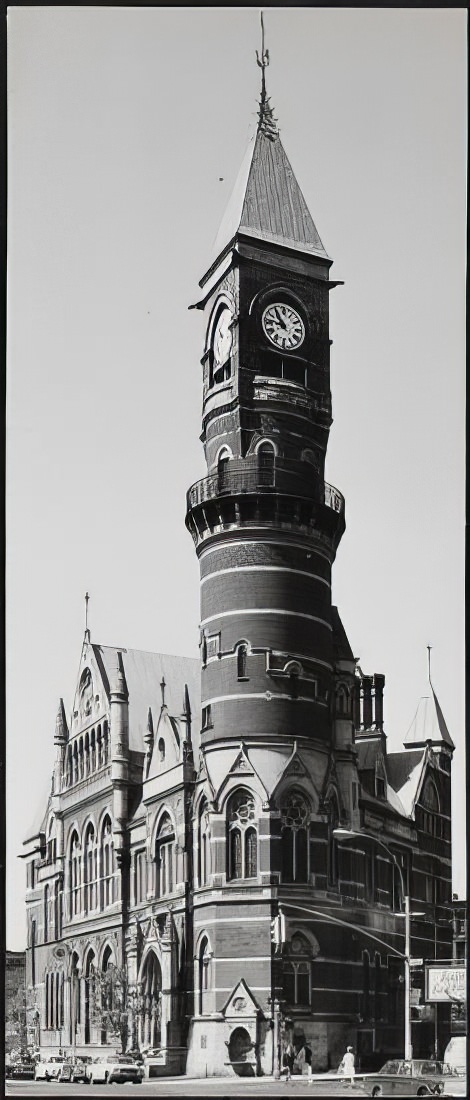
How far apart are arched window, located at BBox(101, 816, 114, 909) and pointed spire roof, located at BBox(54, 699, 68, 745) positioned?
211 centimetres

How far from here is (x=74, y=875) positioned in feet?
124

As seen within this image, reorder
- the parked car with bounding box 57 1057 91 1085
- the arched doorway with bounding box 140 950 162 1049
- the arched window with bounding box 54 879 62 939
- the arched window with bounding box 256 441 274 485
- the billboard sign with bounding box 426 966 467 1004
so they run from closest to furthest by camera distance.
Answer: the billboard sign with bounding box 426 966 467 1004
the arched doorway with bounding box 140 950 162 1049
the parked car with bounding box 57 1057 91 1085
the arched window with bounding box 256 441 274 485
the arched window with bounding box 54 879 62 939

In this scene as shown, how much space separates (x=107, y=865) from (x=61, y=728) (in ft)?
10.7

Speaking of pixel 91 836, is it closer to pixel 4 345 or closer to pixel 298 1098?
pixel 298 1098

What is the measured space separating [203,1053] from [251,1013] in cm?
136

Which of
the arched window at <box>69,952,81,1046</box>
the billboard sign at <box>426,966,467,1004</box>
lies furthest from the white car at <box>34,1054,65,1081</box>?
the billboard sign at <box>426,966,467,1004</box>

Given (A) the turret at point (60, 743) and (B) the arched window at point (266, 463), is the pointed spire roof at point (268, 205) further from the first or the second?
(A) the turret at point (60, 743)

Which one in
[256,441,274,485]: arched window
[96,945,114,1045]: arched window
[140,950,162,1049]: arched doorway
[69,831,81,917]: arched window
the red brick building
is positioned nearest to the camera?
the red brick building

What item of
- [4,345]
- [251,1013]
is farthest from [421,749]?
[4,345]

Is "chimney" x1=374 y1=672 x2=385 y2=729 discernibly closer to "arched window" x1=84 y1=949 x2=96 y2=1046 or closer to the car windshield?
the car windshield

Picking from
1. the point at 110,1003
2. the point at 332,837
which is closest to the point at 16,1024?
the point at 110,1003

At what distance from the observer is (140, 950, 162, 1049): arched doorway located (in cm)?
3344

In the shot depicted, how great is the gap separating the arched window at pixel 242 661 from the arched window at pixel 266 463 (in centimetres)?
357

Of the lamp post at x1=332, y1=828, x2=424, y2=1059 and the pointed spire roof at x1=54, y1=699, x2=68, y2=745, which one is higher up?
the pointed spire roof at x1=54, y1=699, x2=68, y2=745
